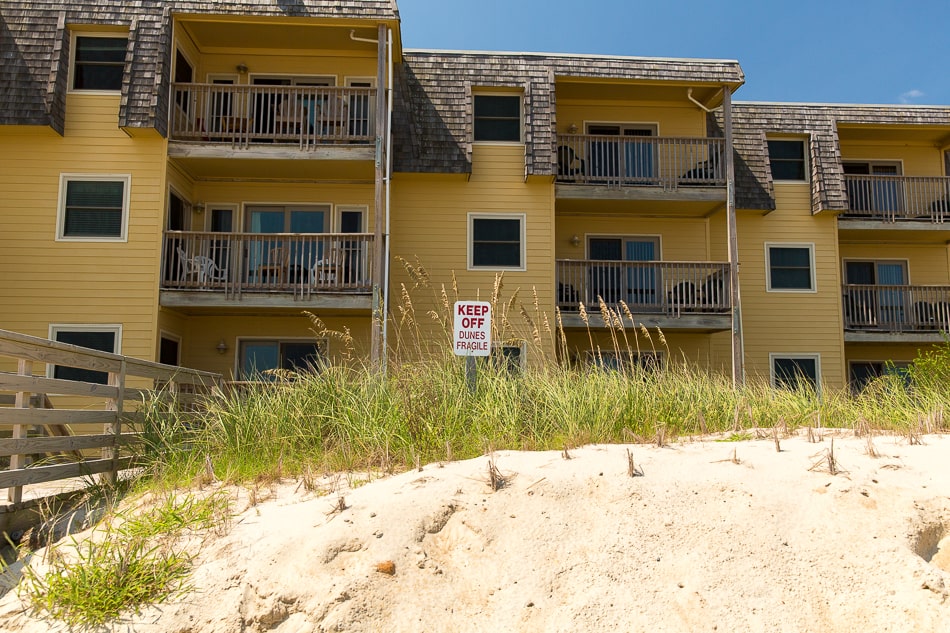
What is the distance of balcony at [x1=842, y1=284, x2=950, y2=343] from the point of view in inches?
722

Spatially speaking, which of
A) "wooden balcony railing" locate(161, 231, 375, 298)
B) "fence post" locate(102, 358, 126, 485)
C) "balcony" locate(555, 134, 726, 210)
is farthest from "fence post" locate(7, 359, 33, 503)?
"balcony" locate(555, 134, 726, 210)

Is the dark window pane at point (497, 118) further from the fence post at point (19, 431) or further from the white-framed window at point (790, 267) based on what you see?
the fence post at point (19, 431)

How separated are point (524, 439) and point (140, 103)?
11640 millimetres

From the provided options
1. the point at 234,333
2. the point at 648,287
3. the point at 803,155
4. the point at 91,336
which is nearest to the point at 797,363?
the point at 648,287

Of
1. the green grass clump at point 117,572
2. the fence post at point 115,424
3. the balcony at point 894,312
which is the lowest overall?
the green grass clump at point 117,572

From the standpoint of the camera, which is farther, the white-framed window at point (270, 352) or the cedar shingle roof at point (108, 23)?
the white-framed window at point (270, 352)

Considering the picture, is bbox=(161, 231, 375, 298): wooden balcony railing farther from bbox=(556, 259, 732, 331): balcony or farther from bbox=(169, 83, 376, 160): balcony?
bbox=(556, 259, 732, 331): balcony

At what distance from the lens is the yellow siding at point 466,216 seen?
53.9 ft

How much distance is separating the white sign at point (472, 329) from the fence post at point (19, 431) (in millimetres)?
3589

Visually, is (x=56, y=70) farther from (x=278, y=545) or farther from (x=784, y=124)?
(x=784, y=124)

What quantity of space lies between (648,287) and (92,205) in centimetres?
1154

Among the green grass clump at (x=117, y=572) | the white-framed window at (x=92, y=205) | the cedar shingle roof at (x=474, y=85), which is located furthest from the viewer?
the cedar shingle roof at (x=474, y=85)

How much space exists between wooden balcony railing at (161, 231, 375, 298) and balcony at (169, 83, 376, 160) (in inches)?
64.4

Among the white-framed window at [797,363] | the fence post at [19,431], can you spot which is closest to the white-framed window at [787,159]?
the white-framed window at [797,363]
